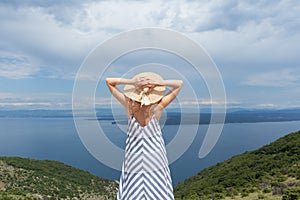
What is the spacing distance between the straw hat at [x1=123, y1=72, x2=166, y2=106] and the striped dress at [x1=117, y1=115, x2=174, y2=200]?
23 centimetres

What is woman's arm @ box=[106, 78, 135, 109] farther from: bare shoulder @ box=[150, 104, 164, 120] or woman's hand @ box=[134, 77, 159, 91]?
bare shoulder @ box=[150, 104, 164, 120]

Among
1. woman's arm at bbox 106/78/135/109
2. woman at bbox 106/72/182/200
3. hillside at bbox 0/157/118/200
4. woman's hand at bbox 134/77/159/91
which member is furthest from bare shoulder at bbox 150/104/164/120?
hillside at bbox 0/157/118/200

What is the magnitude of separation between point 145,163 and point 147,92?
815 millimetres

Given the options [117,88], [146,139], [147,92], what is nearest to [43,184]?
[117,88]

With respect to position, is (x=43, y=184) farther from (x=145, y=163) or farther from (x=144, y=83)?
(x=144, y=83)

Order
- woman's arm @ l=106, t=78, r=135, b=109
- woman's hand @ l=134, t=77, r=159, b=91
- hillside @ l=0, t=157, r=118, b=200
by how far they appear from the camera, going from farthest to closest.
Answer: hillside @ l=0, t=157, r=118, b=200 < woman's arm @ l=106, t=78, r=135, b=109 < woman's hand @ l=134, t=77, r=159, b=91

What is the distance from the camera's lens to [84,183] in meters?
34.4

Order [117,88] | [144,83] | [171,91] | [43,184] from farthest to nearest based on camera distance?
[43,184]
[117,88]
[171,91]
[144,83]

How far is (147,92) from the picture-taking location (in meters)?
3.71

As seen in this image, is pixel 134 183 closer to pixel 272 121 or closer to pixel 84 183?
pixel 84 183

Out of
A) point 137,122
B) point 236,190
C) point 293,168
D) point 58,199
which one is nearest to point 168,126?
point 137,122

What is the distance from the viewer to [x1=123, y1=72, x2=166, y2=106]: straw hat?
367 cm

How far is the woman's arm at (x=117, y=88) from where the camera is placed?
12.4ft

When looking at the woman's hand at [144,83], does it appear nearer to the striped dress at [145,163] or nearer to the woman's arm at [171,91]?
the woman's arm at [171,91]
